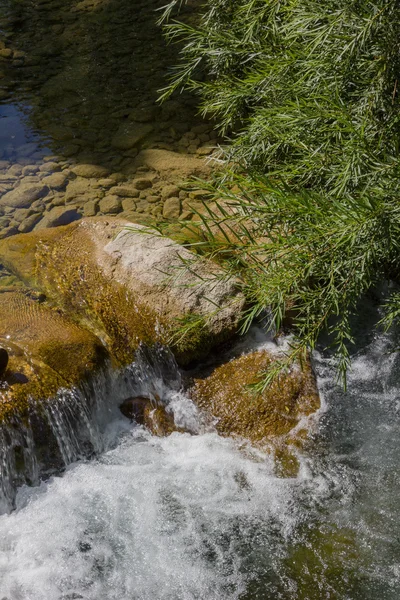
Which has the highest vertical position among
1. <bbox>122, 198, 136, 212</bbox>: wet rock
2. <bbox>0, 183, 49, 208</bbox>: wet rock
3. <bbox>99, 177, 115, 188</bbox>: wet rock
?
<bbox>0, 183, 49, 208</bbox>: wet rock

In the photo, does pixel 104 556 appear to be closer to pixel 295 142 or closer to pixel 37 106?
pixel 295 142

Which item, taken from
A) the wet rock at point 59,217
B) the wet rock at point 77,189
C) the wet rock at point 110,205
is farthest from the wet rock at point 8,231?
the wet rock at point 110,205

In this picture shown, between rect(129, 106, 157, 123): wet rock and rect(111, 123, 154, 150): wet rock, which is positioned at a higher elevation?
rect(129, 106, 157, 123): wet rock

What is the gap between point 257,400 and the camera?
3469 millimetres

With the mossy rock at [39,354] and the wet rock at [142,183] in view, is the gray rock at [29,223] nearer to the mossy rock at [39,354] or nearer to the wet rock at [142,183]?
the wet rock at [142,183]

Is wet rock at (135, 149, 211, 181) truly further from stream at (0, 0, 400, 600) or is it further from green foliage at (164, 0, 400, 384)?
stream at (0, 0, 400, 600)

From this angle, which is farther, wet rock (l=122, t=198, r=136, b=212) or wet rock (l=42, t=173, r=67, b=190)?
wet rock (l=42, t=173, r=67, b=190)

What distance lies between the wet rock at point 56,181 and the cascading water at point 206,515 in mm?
1981

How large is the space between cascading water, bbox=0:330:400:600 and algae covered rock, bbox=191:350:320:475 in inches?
3.0

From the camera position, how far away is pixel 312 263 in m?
2.95

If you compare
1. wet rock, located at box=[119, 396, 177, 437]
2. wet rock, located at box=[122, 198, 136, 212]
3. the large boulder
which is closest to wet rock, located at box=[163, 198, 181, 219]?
wet rock, located at box=[122, 198, 136, 212]

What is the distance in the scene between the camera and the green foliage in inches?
116

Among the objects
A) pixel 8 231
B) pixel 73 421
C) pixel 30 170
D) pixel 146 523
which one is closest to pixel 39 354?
pixel 73 421

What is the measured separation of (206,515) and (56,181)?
9.45ft
